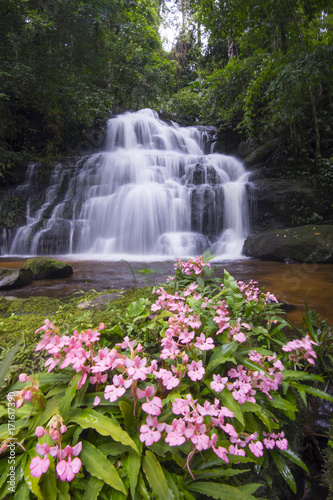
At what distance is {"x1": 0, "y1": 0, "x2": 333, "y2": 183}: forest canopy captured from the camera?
24.7 ft

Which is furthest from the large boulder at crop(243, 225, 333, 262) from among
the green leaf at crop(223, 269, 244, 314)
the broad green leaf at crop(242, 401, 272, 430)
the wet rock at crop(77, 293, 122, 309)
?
the broad green leaf at crop(242, 401, 272, 430)

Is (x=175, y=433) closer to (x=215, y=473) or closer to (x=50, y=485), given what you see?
(x=215, y=473)

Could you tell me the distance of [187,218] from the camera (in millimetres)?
9914

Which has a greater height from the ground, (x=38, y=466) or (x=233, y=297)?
(x=233, y=297)

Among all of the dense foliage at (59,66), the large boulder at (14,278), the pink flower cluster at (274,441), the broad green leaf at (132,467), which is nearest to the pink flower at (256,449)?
the pink flower cluster at (274,441)

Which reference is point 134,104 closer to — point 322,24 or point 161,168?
point 161,168

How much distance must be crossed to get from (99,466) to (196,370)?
507 millimetres

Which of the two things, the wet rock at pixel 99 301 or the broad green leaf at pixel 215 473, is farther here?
the wet rock at pixel 99 301

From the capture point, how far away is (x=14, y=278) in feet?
12.2

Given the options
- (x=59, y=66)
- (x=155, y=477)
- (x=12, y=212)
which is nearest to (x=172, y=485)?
(x=155, y=477)

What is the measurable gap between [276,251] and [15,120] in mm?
14358

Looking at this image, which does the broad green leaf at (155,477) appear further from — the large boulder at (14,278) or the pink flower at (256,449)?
the large boulder at (14,278)

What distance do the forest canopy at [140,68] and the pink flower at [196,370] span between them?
8.64m

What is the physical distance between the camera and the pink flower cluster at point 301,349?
138 centimetres
